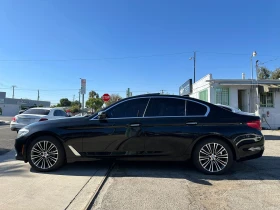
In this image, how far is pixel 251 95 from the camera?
709 inches

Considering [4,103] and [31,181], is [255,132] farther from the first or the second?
[4,103]

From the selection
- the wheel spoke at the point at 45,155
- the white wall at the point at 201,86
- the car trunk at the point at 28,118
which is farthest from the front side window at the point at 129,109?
the white wall at the point at 201,86

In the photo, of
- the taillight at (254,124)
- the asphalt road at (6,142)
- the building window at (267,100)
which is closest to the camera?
the taillight at (254,124)

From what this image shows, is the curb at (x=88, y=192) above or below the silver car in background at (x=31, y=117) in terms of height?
below

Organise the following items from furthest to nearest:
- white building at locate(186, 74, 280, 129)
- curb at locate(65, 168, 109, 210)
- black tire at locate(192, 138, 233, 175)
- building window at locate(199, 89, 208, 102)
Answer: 1. building window at locate(199, 89, 208, 102)
2. white building at locate(186, 74, 280, 129)
3. black tire at locate(192, 138, 233, 175)
4. curb at locate(65, 168, 109, 210)

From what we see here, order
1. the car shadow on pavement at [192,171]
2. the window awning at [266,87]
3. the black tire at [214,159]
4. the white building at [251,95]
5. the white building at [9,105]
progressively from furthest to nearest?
1. the white building at [9,105]
2. the white building at [251,95]
3. the window awning at [266,87]
4. the black tire at [214,159]
5. the car shadow on pavement at [192,171]

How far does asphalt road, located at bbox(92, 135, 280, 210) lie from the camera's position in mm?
3883

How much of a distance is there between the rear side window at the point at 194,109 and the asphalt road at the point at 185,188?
50.7 inches

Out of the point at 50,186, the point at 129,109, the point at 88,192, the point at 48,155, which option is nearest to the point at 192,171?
the point at 129,109

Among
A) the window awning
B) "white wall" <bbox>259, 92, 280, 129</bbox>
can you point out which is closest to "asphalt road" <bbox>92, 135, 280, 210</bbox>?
the window awning

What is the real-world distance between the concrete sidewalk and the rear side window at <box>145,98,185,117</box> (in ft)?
5.53

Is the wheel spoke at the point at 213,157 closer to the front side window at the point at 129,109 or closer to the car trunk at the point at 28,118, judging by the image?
the front side window at the point at 129,109

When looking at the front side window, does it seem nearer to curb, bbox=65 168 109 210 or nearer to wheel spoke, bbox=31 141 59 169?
curb, bbox=65 168 109 210

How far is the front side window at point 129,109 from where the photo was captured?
18.6 ft
